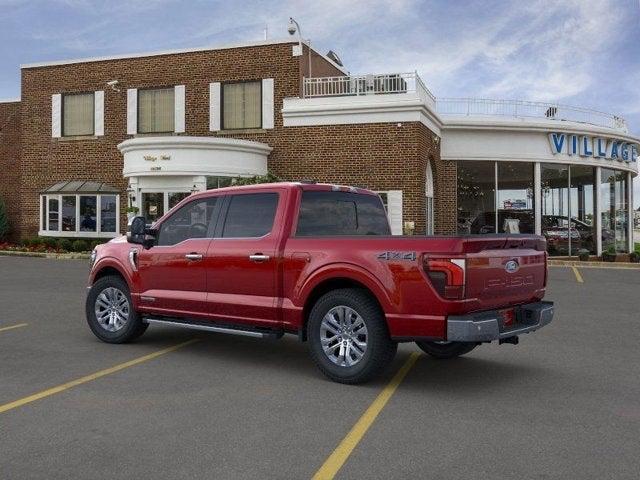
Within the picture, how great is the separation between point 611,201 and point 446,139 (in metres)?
8.63

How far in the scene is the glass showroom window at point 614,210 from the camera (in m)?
27.8

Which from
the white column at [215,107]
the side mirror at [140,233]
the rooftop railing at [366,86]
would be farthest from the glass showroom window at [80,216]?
the side mirror at [140,233]

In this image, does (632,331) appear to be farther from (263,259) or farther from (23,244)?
(23,244)

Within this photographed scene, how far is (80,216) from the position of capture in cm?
2603

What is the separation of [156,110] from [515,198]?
573 inches

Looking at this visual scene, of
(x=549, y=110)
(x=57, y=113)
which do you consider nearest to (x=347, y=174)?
(x=549, y=110)

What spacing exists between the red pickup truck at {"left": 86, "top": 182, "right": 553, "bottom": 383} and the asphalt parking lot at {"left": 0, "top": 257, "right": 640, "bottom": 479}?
17.7 inches

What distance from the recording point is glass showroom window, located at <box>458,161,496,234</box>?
25625mm

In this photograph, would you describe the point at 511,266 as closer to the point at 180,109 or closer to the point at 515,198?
A: the point at 515,198

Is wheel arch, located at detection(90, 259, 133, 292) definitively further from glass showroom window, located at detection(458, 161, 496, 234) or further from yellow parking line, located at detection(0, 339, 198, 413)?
glass showroom window, located at detection(458, 161, 496, 234)

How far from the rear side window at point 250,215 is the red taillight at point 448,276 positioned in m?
1.98

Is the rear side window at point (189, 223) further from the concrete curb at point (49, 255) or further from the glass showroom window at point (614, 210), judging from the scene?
the glass showroom window at point (614, 210)

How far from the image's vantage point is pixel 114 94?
2639cm

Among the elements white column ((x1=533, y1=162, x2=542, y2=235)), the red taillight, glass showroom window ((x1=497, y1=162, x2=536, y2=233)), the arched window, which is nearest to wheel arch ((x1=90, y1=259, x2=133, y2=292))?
the red taillight
